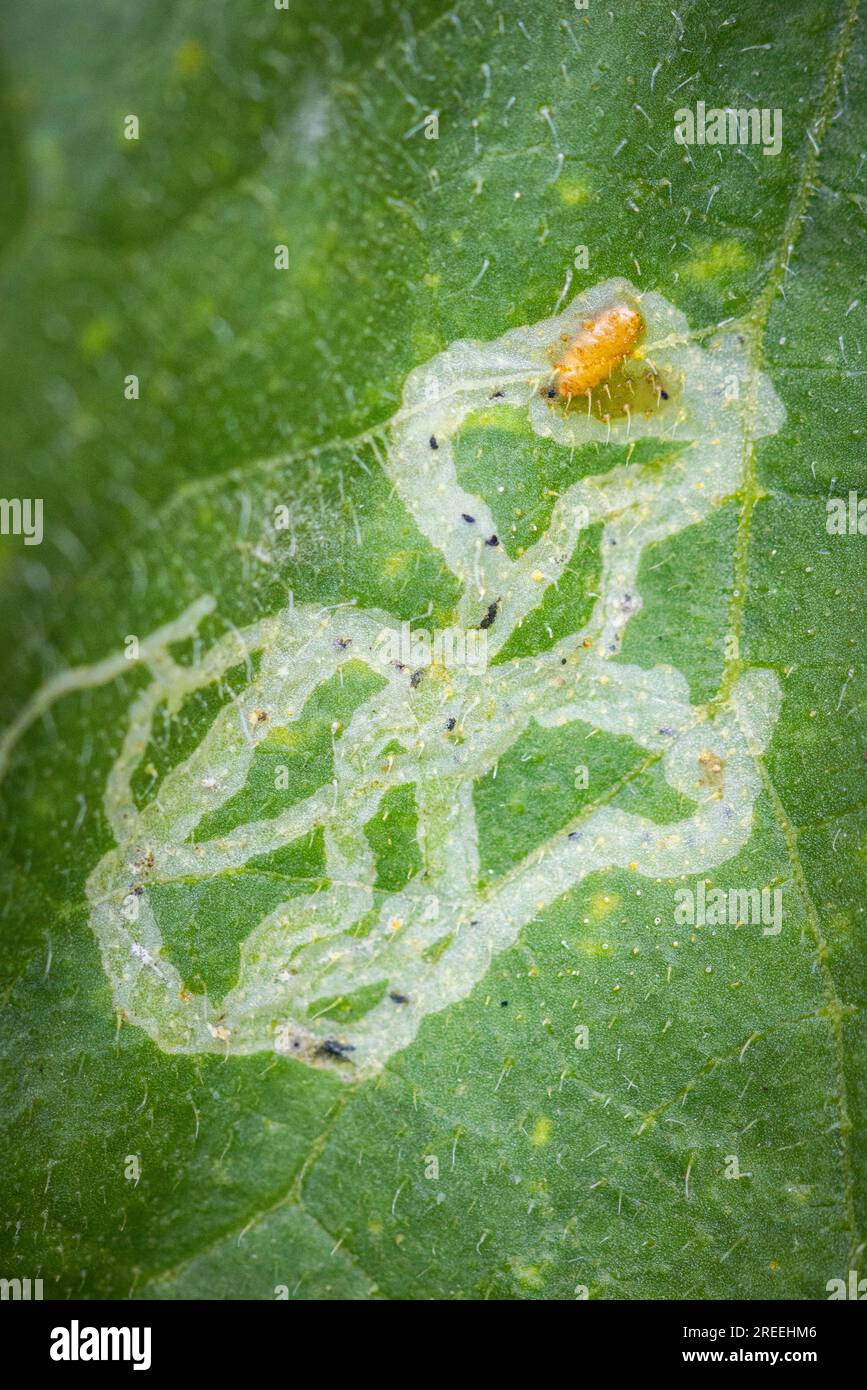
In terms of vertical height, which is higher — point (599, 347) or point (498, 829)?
point (599, 347)

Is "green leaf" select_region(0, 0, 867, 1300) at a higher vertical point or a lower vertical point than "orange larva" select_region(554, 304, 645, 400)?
lower

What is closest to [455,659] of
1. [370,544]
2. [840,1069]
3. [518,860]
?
[370,544]

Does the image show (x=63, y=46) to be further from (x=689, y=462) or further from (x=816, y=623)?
(x=816, y=623)

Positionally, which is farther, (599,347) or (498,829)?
(498,829)

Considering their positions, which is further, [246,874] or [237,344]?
[246,874]

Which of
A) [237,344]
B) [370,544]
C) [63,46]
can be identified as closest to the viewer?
[63,46]
